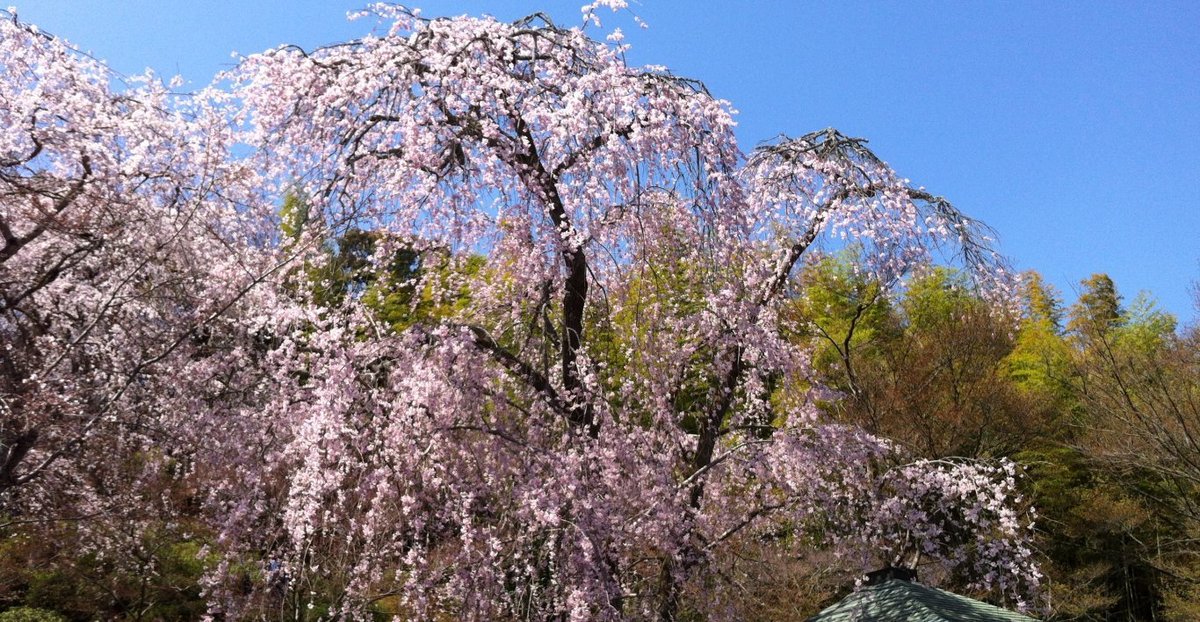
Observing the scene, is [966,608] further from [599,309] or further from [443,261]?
[443,261]

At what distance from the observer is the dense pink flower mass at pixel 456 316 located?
6730 mm

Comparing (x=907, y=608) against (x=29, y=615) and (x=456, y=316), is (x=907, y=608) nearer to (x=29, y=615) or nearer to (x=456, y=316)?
(x=456, y=316)

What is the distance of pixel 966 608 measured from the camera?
7.68m

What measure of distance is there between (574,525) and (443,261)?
107 inches

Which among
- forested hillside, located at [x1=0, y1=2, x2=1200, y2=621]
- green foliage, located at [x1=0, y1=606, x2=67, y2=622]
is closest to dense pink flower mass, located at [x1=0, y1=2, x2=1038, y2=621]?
forested hillside, located at [x1=0, y1=2, x2=1200, y2=621]

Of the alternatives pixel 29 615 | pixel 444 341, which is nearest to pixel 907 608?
pixel 444 341

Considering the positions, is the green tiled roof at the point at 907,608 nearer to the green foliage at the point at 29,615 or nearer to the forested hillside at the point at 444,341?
the forested hillside at the point at 444,341

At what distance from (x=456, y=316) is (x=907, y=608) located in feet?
15.3

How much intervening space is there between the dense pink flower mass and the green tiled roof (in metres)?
0.75

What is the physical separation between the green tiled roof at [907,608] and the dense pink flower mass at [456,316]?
75cm

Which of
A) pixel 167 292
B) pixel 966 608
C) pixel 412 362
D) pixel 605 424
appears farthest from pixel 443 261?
pixel 966 608

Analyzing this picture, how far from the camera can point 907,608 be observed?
741 centimetres

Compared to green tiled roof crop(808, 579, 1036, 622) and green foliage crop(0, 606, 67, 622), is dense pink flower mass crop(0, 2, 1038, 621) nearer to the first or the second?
green tiled roof crop(808, 579, 1036, 622)

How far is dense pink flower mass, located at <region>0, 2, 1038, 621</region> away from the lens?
22.1 ft
